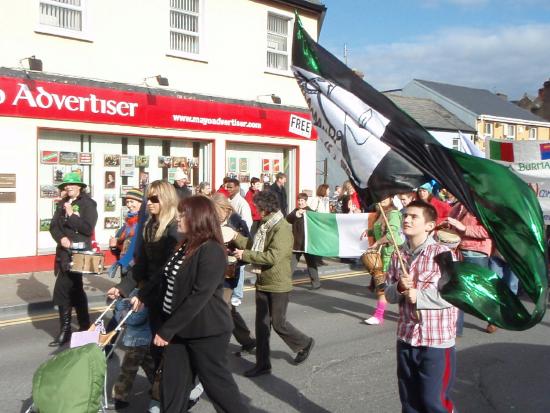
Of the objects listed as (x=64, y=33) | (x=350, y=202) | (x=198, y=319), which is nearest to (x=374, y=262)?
(x=198, y=319)

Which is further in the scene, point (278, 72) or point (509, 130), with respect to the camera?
point (509, 130)

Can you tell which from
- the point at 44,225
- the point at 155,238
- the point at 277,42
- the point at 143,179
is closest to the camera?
the point at 155,238

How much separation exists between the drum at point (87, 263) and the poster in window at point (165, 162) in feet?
27.0

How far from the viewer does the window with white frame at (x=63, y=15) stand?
12.6 meters

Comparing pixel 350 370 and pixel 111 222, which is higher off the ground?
pixel 111 222

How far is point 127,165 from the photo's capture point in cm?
1398

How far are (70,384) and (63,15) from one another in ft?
35.9

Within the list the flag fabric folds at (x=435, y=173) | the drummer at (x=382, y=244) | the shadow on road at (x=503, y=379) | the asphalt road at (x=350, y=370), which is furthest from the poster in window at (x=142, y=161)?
the flag fabric folds at (x=435, y=173)

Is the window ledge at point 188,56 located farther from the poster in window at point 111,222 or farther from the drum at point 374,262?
the drum at point 374,262

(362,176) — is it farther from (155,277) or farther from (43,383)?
(43,383)

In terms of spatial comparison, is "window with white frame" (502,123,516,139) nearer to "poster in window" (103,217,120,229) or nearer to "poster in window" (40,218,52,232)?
"poster in window" (103,217,120,229)

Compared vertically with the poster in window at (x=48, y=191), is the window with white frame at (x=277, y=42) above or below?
above

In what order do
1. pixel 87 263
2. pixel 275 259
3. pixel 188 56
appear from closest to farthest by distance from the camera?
pixel 275 259
pixel 87 263
pixel 188 56

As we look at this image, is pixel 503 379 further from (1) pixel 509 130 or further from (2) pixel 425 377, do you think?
(1) pixel 509 130
